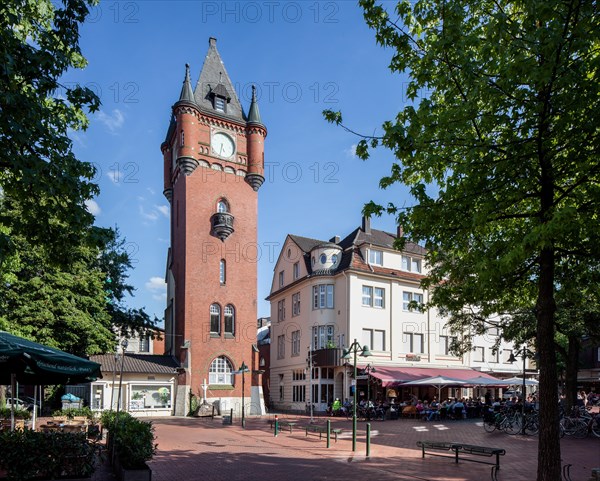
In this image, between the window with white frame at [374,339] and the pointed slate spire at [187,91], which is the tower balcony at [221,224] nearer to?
the pointed slate spire at [187,91]

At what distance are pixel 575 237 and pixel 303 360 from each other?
1360 inches

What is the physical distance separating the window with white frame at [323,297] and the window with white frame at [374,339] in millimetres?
3426

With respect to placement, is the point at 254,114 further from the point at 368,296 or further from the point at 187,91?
the point at 368,296

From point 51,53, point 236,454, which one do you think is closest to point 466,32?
point 51,53

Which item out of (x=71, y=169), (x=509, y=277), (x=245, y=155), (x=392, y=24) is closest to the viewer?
(x=71, y=169)

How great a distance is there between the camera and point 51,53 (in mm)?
9180

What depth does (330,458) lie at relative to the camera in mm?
15531

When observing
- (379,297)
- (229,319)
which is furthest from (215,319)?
(379,297)

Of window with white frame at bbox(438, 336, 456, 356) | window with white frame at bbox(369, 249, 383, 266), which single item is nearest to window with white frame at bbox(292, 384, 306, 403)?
window with white frame at bbox(369, 249, 383, 266)

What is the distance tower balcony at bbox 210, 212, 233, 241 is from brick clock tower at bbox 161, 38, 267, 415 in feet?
0.24

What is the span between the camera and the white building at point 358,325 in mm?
39469

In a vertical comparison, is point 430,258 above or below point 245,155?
below

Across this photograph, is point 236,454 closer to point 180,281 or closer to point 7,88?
point 7,88

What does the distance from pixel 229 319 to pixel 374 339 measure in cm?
1094
